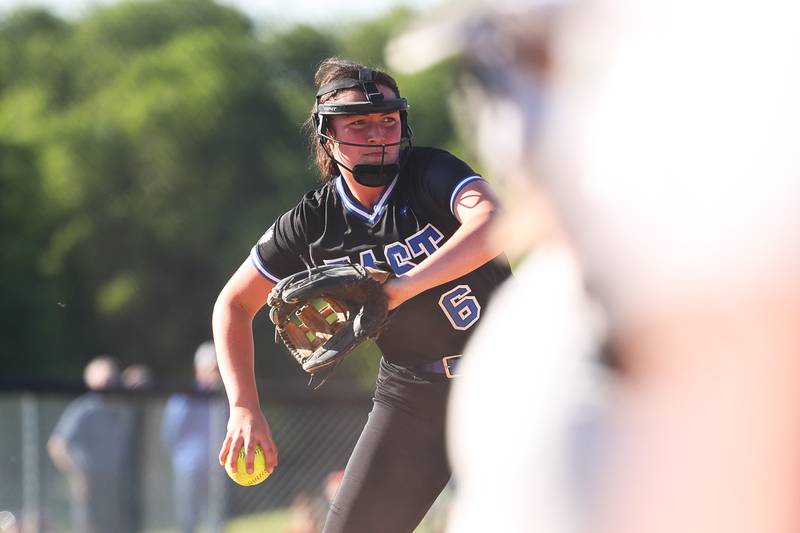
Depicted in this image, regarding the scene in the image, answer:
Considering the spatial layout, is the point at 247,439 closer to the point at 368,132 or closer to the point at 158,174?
the point at 368,132

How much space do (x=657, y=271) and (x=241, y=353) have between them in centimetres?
272

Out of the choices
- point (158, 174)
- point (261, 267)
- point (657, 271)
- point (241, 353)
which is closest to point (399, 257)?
point (261, 267)

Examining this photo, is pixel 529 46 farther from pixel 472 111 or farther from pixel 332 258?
pixel 332 258

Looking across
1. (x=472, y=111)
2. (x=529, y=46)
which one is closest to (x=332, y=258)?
(x=472, y=111)

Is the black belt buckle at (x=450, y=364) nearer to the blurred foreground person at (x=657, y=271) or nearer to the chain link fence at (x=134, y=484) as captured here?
the blurred foreground person at (x=657, y=271)

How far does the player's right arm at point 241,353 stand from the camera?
392cm

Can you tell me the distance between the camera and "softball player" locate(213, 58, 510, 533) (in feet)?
13.0

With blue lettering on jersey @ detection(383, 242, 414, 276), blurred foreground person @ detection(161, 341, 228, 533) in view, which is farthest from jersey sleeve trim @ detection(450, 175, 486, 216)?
blurred foreground person @ detection(161, 341, 228, 533)

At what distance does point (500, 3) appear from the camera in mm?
1745

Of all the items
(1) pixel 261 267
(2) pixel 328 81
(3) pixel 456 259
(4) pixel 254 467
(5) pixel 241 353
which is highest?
(2) pixel 328 81

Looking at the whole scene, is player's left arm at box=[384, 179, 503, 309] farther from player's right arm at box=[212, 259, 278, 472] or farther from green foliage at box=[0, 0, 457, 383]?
green foliage at box=[0, 0, 457, 383]

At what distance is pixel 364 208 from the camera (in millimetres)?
4113

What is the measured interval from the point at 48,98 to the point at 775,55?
27441 mm

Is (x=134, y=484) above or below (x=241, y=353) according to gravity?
below
